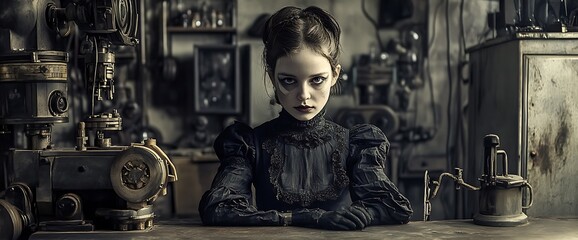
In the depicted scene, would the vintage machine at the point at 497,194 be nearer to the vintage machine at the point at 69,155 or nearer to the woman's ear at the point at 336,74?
the woman's ear at the point at 336,74

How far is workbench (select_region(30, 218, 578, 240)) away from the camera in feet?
7.70

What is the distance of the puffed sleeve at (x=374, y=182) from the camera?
252cm

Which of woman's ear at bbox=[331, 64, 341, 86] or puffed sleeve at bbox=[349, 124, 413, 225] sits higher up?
woman's ear at bbox=[331, 64, 341, 86]

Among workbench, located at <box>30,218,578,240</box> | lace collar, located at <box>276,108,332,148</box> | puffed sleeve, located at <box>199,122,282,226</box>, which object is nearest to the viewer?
workbench, located at <box>30,218,578,240</box>

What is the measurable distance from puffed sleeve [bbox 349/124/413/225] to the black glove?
6 centimetres

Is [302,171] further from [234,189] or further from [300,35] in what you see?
[300,35]

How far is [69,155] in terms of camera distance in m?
2.43

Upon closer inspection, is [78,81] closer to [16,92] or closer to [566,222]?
[16,92]

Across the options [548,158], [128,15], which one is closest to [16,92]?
[128,15]

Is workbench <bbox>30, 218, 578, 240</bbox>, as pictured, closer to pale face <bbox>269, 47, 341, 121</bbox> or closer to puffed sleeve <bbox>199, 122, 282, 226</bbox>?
puffed sleeve <bbox>199, 122, 282, 226</bbox>

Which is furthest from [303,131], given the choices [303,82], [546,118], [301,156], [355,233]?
[546,118]

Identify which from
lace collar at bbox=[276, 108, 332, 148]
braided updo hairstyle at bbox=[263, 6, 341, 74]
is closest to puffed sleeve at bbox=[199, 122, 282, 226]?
lace collar at bbox=[276, 108, 332, 148]

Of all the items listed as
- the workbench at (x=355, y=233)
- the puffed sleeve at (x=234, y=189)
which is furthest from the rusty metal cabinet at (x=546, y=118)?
the puffed sleeve at (x=234, y=189)

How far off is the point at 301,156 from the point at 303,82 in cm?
30
